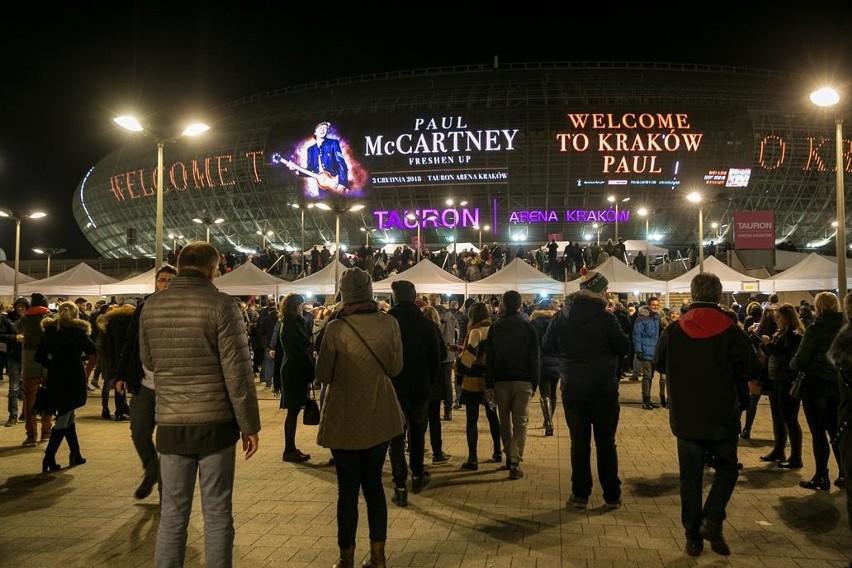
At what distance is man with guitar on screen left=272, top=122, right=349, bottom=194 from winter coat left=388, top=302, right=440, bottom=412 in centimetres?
4967

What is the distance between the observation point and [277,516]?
5.13m

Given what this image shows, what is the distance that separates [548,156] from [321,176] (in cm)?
1820

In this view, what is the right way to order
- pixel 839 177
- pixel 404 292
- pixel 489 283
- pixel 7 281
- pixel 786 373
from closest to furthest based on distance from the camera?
pixel 404 292 < pixel 786 373 < pixel 839 177 < pixel 489 283 < pixel 7 281

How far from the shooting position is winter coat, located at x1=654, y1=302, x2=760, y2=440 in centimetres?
445

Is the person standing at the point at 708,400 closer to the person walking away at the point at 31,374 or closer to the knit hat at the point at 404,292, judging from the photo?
the knit hat at the point at 404,292

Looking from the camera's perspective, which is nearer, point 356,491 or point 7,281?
point 356,491

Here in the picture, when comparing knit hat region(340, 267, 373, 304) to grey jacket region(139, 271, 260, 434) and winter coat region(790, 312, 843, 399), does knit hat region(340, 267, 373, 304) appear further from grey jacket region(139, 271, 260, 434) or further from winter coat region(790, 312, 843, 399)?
winter coat region(790, 312, 843, 399)

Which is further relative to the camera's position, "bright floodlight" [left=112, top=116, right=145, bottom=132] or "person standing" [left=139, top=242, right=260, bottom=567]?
"bright floodlight" [left=112, top=116, right=145, bottom=132]

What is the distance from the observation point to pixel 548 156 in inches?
2080

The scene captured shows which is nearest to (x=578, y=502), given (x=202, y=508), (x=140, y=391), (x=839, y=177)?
(x=202, y=508)

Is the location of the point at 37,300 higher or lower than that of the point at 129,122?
lower

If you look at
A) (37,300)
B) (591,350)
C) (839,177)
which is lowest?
(591,350)

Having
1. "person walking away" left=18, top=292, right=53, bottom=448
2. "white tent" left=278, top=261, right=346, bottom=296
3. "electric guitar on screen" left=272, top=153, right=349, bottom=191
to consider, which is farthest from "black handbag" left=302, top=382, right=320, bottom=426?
"electric guitar on screen" left=272, top=153, right=349, bottom=191

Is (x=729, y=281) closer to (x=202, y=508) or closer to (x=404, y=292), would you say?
(x=404, y=292)
